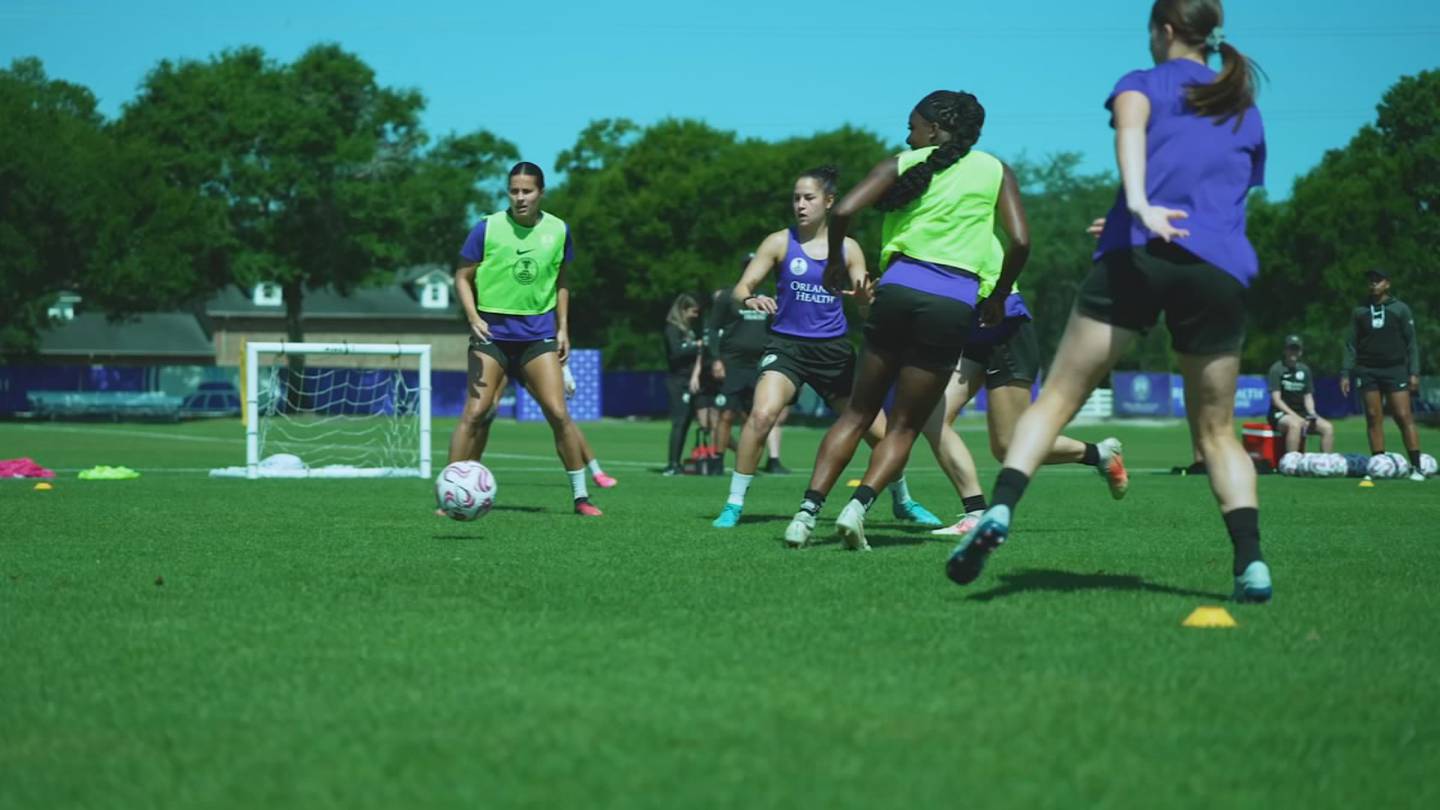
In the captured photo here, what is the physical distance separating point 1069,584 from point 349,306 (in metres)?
94.7

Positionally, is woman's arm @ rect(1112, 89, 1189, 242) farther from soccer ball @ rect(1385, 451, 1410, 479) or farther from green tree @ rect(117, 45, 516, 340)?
green tree @ rect(117, 45, 516, 340)

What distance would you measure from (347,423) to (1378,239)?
4493 cm

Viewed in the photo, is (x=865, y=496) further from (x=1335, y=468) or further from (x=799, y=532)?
(x=1335, y=468)

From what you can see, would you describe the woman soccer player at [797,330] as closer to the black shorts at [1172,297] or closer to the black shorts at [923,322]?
the black shorts at [923,322]

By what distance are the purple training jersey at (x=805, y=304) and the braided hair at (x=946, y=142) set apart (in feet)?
6.42

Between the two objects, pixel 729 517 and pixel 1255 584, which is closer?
pixel 1255 584

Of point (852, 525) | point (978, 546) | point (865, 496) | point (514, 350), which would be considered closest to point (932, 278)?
point (865, 496)

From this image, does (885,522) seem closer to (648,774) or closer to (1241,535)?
(1241,535)

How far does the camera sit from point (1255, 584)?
597cm

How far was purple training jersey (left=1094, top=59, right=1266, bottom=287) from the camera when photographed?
588 centimetres

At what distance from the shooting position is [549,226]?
35.9 ft

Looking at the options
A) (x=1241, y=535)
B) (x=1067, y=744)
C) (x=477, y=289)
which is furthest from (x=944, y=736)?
(x=477, y=289)

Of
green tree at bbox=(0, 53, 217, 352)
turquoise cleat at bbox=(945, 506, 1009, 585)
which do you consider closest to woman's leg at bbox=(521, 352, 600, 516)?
turquoise cleat at bbox=(945, 506, 1009, 585)

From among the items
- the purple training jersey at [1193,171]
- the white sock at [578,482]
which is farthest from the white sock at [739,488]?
the purple training jersey at [1193,171]
